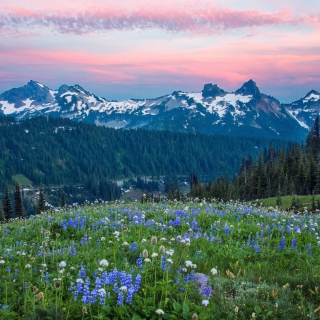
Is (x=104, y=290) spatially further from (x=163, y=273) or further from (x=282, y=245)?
(x=282, y=245)

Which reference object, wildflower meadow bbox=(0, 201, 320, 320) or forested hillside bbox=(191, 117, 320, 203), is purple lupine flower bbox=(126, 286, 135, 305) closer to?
wildflower meadow bbox=(0, 201, 320, 320)

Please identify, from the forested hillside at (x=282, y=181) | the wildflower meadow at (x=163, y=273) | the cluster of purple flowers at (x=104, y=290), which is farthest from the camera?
the forested hillside at (x=282, y=181)

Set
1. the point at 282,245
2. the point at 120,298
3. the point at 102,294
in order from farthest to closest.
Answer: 1. the point at 282,245
2. the point at 120,298
3. the point at 102,294

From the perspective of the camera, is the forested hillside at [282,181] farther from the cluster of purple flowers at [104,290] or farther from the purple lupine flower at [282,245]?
the cluster of purple flowers at [104,290]

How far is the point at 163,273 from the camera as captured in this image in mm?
6238

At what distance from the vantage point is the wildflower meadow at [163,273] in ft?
17.2

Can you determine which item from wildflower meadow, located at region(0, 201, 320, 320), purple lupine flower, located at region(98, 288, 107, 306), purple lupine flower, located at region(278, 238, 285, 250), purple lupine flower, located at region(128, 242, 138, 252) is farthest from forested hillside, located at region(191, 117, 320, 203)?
purple lupine flower, located at region(98, 288, 107, 306)

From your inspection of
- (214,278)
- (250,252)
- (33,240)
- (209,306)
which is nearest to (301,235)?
(250,252)

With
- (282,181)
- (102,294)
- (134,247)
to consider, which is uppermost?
(102,294)

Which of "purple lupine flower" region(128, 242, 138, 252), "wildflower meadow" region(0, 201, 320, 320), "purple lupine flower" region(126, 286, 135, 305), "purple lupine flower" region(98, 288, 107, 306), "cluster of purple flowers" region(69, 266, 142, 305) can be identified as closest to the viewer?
"purple lupine flower" region(98, 288, 107, 306)

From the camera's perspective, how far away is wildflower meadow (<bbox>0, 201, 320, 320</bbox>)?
5238 mm

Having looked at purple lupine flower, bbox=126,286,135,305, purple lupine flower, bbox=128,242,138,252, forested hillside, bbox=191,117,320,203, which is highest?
purple lupine flower, bbox=126,286,135,305

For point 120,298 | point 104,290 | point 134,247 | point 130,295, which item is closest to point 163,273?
point 130,295

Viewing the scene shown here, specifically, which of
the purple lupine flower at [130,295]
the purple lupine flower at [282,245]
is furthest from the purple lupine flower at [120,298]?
the purple lupine flower at [282,245]
